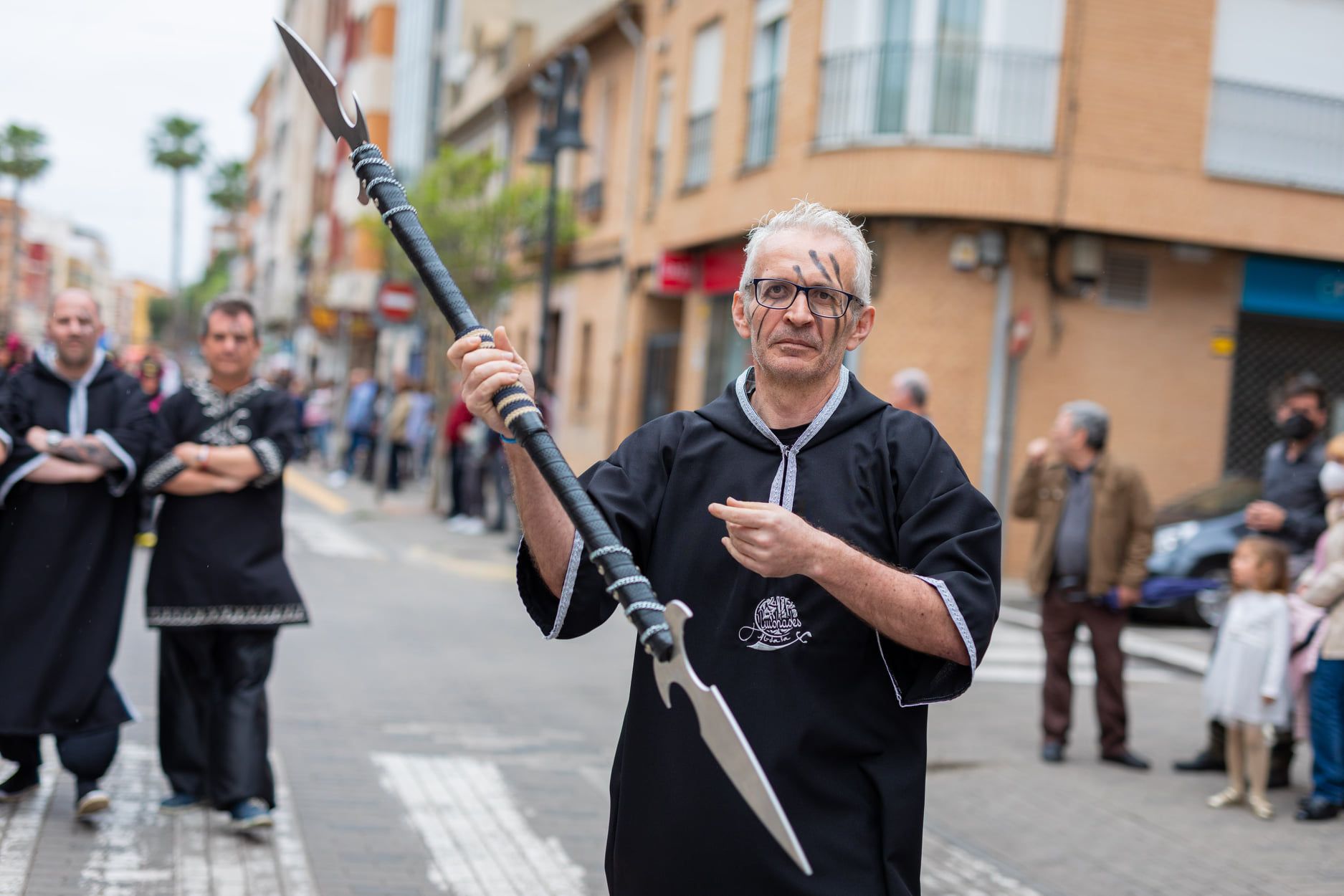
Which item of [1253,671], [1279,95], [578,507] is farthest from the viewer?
[1279,95]

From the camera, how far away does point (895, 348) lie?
17.0 metres

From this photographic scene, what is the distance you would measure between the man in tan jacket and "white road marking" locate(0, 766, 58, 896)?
16.3ft

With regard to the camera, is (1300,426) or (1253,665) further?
(1300,426)

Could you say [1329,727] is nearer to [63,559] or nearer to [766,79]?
[63,559]

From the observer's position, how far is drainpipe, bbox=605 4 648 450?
24.7 metres

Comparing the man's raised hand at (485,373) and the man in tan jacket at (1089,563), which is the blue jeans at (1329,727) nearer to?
the man in tan jacket at (1089,563)

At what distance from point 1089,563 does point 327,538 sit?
35.4 feet

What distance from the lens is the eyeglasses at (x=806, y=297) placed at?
9.52 feet

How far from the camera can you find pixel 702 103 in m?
22.1

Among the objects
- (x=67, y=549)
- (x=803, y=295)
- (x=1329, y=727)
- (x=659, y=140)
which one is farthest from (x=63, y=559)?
(x=659, y=140)

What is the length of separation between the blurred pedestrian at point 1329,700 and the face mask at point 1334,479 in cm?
25

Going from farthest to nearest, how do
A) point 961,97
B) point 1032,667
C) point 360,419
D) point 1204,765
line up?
point 360,419, point 961,97, point 1032,667, point 1204,765

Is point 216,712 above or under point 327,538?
above

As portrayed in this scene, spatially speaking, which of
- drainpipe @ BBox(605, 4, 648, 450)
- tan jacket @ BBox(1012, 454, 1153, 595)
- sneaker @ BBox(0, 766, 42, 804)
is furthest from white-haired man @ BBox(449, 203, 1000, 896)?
drainpipe @ BBox(605, 4, 648, 450)
